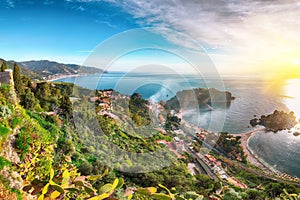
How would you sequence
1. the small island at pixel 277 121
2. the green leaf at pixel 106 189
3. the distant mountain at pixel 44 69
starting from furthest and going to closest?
Answer: 1. the small island at pixel 277 121
2. the distant mountain at pixel 44 69
3. the green leaf at pixel 106 189

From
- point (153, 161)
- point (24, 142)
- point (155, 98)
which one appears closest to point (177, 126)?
point (155, 98)

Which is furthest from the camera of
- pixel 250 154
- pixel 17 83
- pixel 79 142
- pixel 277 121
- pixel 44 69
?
pixel 277 121

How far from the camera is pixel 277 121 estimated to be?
74.2 ft

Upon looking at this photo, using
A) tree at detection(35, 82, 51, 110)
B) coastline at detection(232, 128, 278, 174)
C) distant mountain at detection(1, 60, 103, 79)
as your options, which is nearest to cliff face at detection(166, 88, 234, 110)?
tree at detection(35, 82, 51, 110)

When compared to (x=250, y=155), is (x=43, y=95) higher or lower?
higher

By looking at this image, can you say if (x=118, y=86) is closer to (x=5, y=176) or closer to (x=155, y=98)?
(x=5, y=176)

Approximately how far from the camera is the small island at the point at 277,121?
2261cm

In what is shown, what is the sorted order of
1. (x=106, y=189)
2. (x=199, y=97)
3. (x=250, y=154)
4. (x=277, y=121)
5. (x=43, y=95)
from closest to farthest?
1. (x=106, y=189)
2. (x=199, y=97)
3. (x=43, y=95)
4. (x=250, y=154)
5. (x=277, y=121)

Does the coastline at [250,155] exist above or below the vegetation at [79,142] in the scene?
below

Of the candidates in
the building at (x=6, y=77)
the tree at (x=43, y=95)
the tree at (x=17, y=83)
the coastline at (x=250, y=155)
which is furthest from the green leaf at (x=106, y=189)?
the coastline at (x=250, y=155)

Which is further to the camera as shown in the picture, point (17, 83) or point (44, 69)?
point (44, 69)

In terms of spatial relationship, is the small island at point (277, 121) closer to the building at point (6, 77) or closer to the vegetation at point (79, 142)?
the vegetation at point (79, 142)

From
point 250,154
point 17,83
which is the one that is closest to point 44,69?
point 17,83

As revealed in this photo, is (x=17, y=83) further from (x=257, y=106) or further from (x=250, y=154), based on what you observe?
(x=257, y=106)
